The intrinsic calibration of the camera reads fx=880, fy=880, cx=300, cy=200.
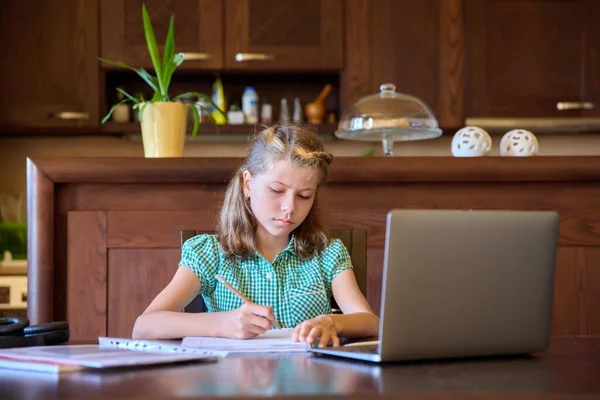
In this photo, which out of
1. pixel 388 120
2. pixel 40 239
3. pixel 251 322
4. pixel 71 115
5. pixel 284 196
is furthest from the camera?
pixel 71 115

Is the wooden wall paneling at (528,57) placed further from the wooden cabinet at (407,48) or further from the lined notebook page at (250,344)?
the lined notebook page at (250,344)

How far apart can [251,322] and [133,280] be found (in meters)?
1.01

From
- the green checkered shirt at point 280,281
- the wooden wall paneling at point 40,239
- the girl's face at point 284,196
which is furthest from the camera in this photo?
the wooden wall paneling at point 40,239

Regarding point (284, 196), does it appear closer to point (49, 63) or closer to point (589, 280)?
point (589, 280)

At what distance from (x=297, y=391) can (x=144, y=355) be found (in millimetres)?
276

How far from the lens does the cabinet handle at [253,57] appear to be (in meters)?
3.56

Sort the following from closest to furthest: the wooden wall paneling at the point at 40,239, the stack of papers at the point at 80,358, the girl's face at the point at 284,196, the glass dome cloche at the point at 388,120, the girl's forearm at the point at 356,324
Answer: the stack of papers at the point at 80,358 < the girl's forearm at the point at 356,324 < the girl's face at the point at 284,196 < the wooden wall paneling at the point at 40,239 < the glass dome cloche at the point at 388,120

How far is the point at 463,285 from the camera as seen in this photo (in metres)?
1.06

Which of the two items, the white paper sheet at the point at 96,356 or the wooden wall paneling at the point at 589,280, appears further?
the wooden wall paneling at the point at 589,280

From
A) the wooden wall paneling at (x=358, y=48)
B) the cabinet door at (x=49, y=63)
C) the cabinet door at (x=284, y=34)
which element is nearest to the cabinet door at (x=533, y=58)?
the wooden wall paneling at (x=358, y=48)

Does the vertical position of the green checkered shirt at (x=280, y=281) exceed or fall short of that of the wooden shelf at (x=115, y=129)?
it falls short

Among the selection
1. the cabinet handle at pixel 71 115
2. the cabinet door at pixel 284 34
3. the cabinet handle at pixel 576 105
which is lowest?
the cabinet handle at pixel 71 115

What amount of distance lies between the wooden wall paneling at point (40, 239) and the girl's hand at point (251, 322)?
101cm

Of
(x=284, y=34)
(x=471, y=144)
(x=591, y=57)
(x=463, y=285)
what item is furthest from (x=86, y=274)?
(x=591, y=57)
